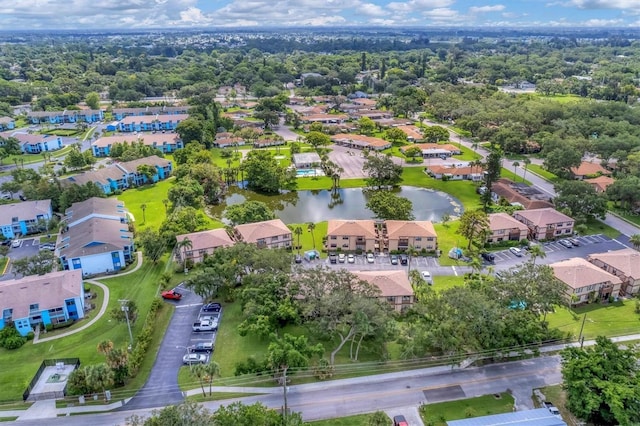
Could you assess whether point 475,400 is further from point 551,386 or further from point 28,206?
point 28,206

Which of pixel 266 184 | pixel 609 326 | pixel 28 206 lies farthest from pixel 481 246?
pixel 28 206

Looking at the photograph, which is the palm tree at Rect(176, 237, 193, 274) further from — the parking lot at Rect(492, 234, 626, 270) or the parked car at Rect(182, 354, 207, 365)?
the parking lot at Rect(492, 234, 626, 270)

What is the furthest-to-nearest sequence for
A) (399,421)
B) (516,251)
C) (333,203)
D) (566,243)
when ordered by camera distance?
(333,203) < (566,243) < (516,251) < (399,421)

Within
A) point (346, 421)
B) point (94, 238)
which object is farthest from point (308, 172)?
point (346, 421)

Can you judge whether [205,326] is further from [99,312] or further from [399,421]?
[399,421]

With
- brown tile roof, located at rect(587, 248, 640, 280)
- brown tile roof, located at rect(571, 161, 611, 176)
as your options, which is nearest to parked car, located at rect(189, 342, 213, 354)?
brown tile roof, located at rect(587, 248, 640, 280)

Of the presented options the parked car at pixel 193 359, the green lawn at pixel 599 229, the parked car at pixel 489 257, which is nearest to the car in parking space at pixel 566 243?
the green lawn at pixel 599 229

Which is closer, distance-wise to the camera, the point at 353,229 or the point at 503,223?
the point at 353,229
